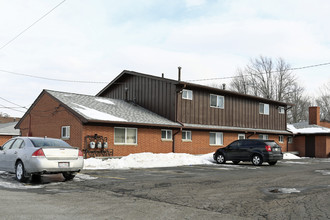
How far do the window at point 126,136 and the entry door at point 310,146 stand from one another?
22.3 metres

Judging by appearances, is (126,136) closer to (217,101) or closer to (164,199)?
(217,101)

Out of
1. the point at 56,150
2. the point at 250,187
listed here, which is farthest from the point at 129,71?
the point at 250,187

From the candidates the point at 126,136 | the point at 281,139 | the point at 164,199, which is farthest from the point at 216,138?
the point at 164,199

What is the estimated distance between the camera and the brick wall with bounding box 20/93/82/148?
21.0 metres

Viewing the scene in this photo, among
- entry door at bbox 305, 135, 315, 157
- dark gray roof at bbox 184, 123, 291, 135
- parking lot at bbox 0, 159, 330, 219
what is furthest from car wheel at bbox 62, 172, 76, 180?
entry door at bbox 305, 135, 315, 157

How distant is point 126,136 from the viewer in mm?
22438

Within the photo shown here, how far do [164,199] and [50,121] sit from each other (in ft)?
57.8

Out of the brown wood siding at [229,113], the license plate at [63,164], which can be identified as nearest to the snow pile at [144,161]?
the brown wood siding at [229,113]

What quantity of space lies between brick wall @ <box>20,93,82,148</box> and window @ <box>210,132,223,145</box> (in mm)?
11903

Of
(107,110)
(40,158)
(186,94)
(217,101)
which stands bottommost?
(40,158)

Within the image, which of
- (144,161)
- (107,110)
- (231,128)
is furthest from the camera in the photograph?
(231,128)

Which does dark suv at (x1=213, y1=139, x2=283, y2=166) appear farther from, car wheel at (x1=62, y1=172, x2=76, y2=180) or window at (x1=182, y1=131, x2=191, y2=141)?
car wheel at (x1=62, y1=172, x2=76, y2=180)

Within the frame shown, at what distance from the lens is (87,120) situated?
19641 mm

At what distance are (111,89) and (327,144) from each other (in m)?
22.6
